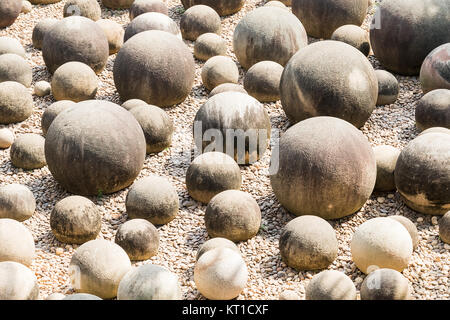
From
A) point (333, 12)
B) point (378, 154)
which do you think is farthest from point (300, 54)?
point (333, 12)

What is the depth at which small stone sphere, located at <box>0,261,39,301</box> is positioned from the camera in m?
7.64

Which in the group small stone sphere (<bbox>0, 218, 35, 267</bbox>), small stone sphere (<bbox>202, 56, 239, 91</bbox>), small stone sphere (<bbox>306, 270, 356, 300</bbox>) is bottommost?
small stone sphere (<bbox>202, 56, 239, 91</bbox>)

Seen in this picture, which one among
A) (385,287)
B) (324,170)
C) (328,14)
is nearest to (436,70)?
(328,14)

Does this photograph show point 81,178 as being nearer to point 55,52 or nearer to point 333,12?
Answer: point 55,52

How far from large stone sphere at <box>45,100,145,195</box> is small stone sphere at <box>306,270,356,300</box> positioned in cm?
340

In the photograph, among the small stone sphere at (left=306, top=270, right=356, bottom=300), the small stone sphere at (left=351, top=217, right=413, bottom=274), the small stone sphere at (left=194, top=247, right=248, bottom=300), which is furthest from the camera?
the small stone sphere at (left=351, top=217, right=413, bottom=274)

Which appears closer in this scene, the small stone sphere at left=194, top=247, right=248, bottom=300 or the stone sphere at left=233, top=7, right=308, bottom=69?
the small stone sphere at left=194, top=247, right=248, bottom=300

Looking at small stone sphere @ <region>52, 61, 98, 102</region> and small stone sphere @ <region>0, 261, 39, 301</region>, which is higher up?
small stone sphere @ <region>0, 261, 39, 301</region>

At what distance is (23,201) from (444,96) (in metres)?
6.23

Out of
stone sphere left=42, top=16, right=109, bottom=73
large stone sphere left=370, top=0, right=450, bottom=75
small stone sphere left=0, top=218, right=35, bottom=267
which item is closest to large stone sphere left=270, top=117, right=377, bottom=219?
small stone sphere left=0, top=218, right=35, bottom=267

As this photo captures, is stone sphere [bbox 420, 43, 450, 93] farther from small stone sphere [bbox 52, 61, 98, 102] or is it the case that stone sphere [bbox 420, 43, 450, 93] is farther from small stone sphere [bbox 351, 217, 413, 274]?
small stone sphere [bbox 52, 61, 98, 102]

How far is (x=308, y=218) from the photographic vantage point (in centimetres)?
873

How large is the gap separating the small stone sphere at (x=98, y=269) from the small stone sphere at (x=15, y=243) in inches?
26.8

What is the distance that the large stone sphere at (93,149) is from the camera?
9.85 metres
